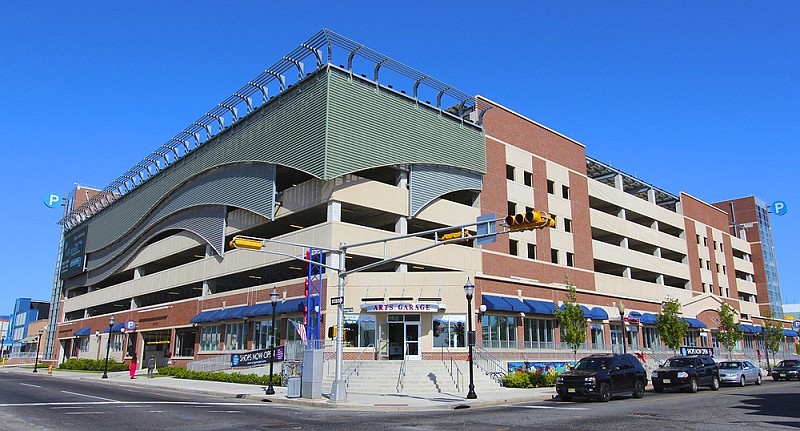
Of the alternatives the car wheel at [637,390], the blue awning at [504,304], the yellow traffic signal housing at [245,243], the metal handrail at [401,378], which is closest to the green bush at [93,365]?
the metal handrail at [401,378]

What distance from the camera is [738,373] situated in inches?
1350

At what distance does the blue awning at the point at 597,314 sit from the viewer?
51.2m

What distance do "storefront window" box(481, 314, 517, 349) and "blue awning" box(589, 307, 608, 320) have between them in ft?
32.6

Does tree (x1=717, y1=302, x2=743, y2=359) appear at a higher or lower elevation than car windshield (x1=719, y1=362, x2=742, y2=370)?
higher

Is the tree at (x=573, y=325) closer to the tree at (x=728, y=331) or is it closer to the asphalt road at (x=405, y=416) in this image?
the asphalt road at (x=405, y=416)

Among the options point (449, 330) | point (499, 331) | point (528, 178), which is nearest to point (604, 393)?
point (449, 330)

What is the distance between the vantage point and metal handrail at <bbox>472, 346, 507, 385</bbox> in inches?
1436

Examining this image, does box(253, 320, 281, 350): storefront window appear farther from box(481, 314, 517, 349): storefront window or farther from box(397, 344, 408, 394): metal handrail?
box(481, 314, 517, 349): storefront window

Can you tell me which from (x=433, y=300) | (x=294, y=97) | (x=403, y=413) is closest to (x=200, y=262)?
(x=294, y=97)

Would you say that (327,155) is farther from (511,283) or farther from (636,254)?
(636,254)

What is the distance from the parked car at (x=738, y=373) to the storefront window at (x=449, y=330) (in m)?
15.0

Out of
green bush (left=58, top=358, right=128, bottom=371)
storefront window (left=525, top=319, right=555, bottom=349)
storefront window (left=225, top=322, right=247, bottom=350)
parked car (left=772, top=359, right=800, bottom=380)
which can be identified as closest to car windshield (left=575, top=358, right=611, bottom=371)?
storefront window (left=525, top=319, right=555, bottom=349)

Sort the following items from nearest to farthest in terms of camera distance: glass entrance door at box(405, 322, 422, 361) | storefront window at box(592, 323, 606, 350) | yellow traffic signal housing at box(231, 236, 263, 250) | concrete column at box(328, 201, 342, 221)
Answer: yellow traffic signal housing at box(231, 236, 263, 250), glass entrance door at box(405, 322, 422, 361), concrete column at box(328, 201, 342, 221), storefront window at box(592, 323, 606, 350)

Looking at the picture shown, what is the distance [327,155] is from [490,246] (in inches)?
607
